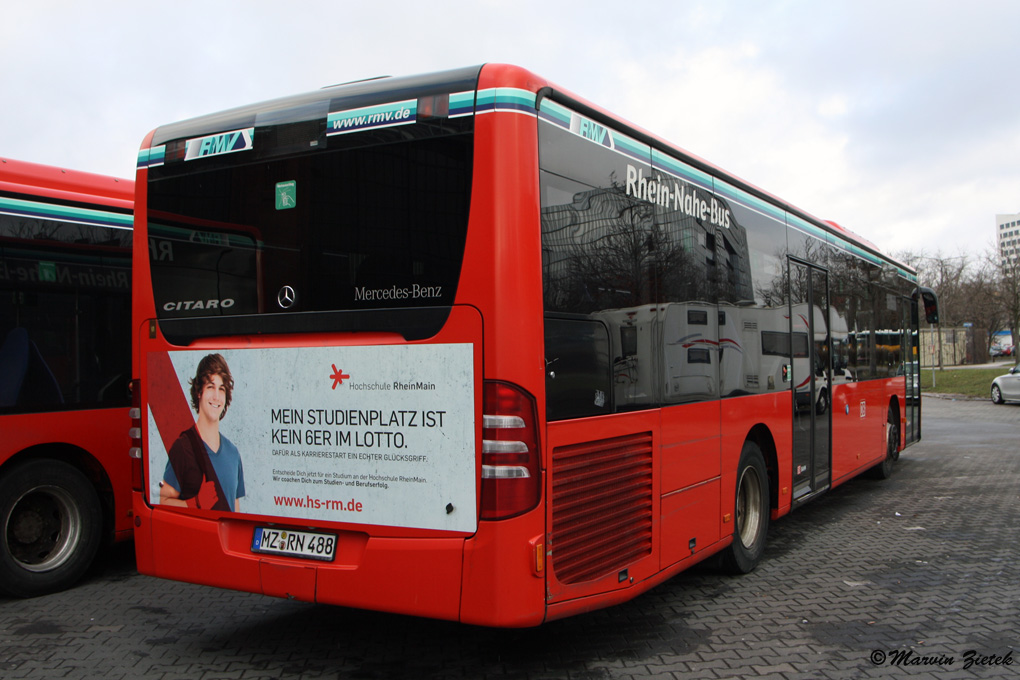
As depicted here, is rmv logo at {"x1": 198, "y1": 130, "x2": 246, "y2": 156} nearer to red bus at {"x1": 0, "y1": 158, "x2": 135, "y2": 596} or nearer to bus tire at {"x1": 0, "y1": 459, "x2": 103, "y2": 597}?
red bus at {"x1": 0, "y1": 158, "x2": 135, "y2": 596}

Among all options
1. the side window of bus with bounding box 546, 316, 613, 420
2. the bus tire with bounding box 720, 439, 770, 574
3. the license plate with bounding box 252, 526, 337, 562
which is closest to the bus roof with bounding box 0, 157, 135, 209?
the license plate with bounding box 252, 526, 337, 562

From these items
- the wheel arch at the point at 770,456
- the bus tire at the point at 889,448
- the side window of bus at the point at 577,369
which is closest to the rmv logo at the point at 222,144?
the side window of bus at the point at 577,369

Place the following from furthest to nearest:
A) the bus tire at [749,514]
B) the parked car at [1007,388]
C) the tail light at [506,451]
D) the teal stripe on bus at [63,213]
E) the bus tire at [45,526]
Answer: the parked car at [1007,388] < the bus tire at [749,514] < the teal stripe on bus at [63,213] < the bus tire at [45,526] < the tail light at [506,451]

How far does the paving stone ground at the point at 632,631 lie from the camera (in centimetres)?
462

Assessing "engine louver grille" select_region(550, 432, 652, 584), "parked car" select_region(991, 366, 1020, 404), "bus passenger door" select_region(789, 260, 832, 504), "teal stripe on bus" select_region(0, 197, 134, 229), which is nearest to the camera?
"engine louver grille" select_region(550, 432, 652, 584)

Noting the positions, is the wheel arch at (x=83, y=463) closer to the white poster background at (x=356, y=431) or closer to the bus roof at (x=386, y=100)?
the white poster background at (x=356, y=431)

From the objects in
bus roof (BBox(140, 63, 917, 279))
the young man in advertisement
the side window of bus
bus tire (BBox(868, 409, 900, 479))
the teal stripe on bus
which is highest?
bus roof (BBox(140, 63, 917, 279))

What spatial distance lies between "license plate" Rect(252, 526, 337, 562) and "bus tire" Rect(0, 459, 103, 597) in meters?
2.56

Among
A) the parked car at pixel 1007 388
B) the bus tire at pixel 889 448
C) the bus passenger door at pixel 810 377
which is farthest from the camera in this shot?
the parked car at pixel 1007 388

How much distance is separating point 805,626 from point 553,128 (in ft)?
11.9

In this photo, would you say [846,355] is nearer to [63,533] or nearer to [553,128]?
[553,128]

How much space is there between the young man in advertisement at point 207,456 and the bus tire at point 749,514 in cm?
376

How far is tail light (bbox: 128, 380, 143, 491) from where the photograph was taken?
501 centimetres

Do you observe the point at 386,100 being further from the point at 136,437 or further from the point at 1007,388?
the point at 1007,388
